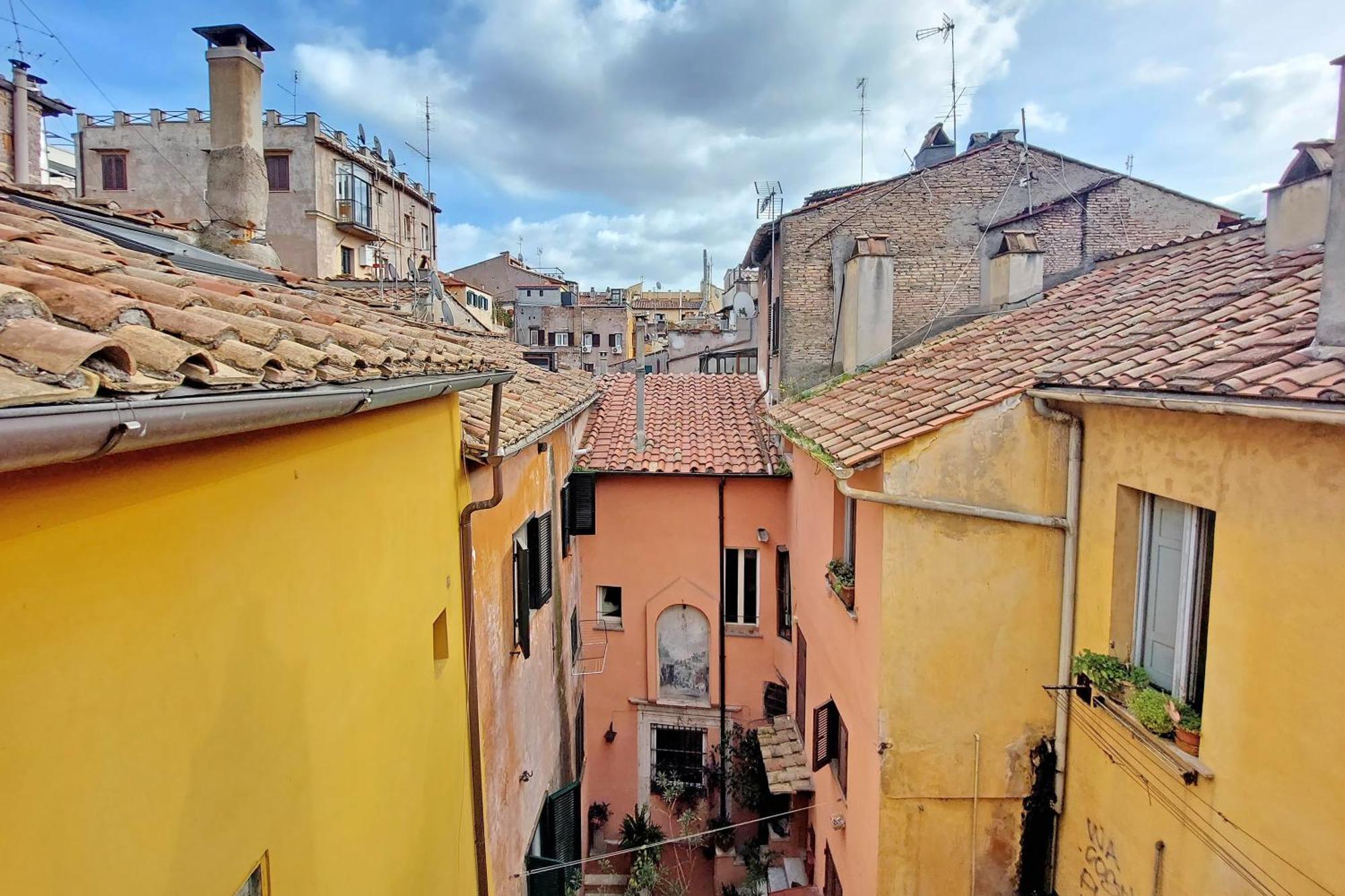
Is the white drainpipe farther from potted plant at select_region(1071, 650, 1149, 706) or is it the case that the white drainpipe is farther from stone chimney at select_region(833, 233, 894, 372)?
stone chimney at select_region(833, 233, 894, 372)

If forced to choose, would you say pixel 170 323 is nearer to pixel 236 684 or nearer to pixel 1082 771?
pixel 236 684

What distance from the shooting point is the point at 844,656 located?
8.50 m

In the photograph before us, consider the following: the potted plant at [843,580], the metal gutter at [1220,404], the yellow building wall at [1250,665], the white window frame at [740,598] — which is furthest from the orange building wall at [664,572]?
the metal gutter at [1220,404]

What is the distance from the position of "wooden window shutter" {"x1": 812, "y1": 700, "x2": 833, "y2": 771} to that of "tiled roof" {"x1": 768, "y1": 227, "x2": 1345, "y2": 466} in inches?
147

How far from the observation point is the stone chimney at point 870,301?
11.1 meters

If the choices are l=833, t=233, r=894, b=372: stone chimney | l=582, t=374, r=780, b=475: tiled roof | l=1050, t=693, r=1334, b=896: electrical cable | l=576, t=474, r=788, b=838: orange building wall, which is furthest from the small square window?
l=1050, t=693, r=1334, b=896: electrical cable

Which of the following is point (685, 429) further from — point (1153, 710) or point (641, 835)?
point (1153, 710)

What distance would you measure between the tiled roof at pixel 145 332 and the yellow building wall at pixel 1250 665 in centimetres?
493

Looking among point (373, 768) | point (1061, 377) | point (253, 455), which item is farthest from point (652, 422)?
point (253, 455)

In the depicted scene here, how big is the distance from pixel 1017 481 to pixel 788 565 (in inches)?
290

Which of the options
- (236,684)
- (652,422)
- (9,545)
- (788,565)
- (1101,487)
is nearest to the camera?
(9,545)

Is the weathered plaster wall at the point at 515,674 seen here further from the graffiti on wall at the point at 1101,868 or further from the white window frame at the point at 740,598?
the graffiti on wall at the point at 1101,868

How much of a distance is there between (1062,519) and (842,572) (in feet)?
9.23

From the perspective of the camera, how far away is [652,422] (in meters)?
15.3
